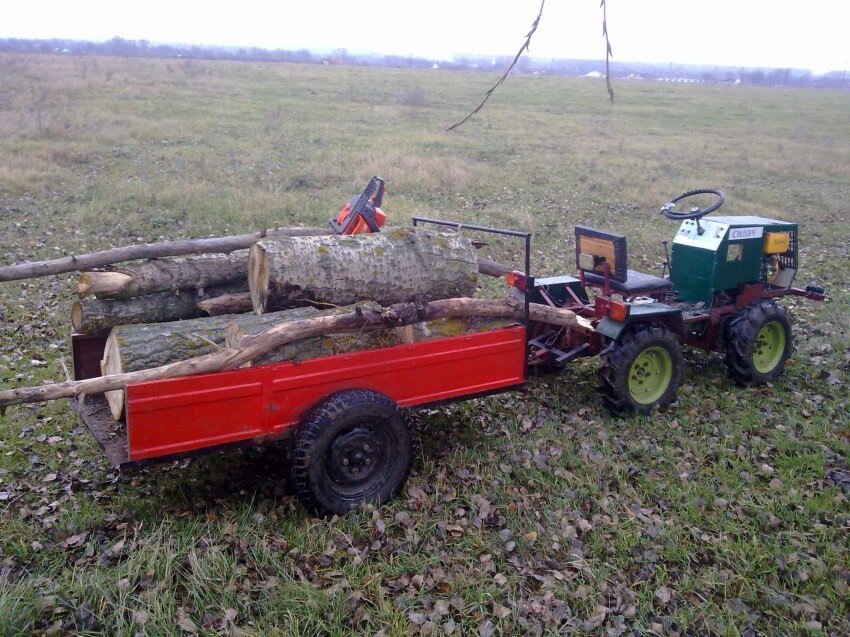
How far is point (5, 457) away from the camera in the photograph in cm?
504

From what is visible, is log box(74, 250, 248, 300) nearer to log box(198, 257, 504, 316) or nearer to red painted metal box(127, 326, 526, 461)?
log box(198, 257, 504, 316)

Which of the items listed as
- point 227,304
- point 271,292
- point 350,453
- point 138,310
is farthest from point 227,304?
point 350,453

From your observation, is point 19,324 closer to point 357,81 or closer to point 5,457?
point 5,457

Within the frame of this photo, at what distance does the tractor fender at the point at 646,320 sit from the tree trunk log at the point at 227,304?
9.94ft

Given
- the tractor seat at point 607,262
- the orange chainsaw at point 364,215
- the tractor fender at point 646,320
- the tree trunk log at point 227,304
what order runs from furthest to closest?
the tractor seat at point 607,262, the tractor fender at point 646,320, the orange chainsaw at point 364,215, the tree trunk log at point 227,304

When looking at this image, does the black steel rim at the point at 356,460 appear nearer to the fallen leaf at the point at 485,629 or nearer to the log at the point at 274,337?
the log at the point at 274,337

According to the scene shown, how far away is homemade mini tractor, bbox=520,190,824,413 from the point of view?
19.5 feet

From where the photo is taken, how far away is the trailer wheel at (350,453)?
427 centimetres

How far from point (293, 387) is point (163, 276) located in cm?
172

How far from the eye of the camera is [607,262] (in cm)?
622

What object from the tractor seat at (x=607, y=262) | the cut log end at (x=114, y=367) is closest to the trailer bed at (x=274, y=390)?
the cut log end at (x=114, y=367)

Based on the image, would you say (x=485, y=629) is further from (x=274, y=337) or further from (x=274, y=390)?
(x=274, y=337)

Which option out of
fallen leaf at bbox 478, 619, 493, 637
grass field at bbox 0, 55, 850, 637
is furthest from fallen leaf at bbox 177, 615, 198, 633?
fallen leaf at bbox 478, 619, 493, 637

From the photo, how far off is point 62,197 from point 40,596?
11.4m
